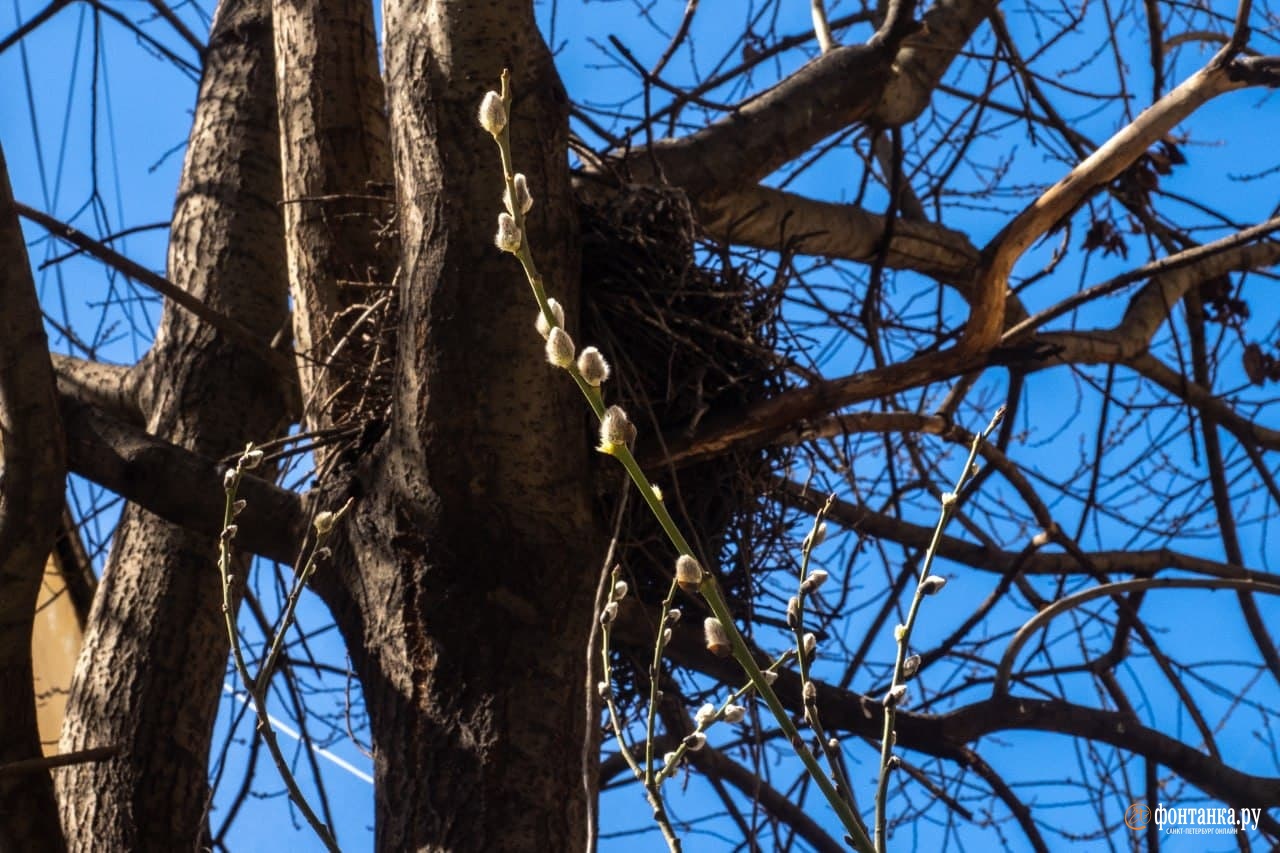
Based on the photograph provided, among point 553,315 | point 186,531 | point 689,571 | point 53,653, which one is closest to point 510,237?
point 553,315

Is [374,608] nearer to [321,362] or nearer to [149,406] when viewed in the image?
[321,362]

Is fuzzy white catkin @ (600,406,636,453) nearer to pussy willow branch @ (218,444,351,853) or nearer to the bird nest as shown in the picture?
pussy willow branch @ (218,444,351,853)

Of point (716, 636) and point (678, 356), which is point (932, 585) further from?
point (678, 356)

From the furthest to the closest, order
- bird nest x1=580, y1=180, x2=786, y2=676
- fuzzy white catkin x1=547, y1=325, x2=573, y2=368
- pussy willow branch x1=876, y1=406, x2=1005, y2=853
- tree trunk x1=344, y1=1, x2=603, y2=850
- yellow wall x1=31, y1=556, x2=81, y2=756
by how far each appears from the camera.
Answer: yellow wall x1=31, y1=556, x2=81, y2=756
bird nest x1=580, y1=180, x2=786, y2=676
tree trunk x1=344, y1=1, x2=603, y2=850
pussy willow branch x1=876, y1=406, x2=1005, y2=853
fuzzy white catkin x1=547, y1=325, x2=573, y2=368

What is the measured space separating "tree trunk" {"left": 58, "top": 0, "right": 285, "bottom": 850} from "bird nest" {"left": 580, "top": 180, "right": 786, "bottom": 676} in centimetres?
63

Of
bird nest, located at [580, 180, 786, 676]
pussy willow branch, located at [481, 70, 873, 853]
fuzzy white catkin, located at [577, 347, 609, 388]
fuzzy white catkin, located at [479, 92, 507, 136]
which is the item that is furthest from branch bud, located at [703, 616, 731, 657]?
bird nest, located at [580, 180, 786, 676]

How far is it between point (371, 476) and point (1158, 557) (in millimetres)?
1535

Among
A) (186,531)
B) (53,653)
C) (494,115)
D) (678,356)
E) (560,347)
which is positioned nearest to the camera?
(560,347)

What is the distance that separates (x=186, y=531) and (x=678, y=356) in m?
0.76

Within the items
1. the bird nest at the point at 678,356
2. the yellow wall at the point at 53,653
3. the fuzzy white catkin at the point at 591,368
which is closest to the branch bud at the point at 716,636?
the fuzzy white catkin at the point at 591,368

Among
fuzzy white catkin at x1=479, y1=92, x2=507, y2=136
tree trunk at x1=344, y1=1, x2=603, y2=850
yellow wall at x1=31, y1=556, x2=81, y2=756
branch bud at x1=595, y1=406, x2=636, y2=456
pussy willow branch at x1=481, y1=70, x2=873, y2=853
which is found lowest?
pussy willow branch at x1=481, y1=70, x2=873, y2=853

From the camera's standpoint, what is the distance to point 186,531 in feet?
6.66

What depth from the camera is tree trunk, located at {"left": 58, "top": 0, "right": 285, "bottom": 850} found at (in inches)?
72.1

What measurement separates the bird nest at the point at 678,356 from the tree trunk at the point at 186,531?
24.8 inches
